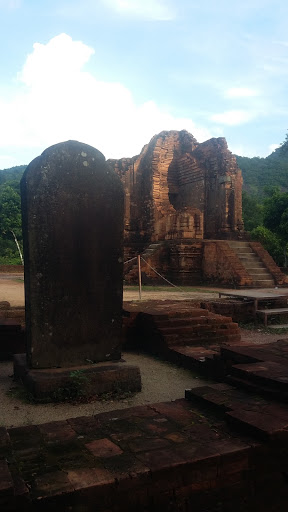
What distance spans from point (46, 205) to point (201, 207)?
15.5 m

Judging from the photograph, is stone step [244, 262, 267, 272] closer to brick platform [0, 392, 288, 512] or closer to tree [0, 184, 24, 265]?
brick platform [0, 392, 288, 512]

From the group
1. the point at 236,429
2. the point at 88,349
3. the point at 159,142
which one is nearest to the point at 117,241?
the point at 88,349

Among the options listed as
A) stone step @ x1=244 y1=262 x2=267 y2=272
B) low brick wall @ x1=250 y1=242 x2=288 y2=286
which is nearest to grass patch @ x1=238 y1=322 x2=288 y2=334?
low brick wall @ x1=250 y1=242 x2=288 y2=286

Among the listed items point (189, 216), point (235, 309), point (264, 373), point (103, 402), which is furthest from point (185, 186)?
point (264, 373)

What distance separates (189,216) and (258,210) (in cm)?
1951

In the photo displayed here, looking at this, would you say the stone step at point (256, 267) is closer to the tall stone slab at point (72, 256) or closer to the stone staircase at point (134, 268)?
the stone staircase at point (134, 268)

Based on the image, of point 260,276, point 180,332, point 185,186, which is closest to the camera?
point 180,332

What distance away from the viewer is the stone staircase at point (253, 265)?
40.8ft

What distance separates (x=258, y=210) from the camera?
32156 millimetres

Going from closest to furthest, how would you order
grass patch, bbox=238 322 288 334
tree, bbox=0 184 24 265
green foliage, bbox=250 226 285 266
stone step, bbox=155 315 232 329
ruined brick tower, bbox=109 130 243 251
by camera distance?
1. stone step, bbox=155 315 232 329
2. grass patch, bbox=238 322 288 334
3. ruined brick tower, bbox=109 130 243 251
4. green foliage, bbox=250 226 285 266
5. tree, bbox=0 184 24 265

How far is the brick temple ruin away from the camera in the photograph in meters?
13.2

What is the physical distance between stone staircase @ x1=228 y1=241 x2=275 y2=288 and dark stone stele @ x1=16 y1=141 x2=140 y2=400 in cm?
907

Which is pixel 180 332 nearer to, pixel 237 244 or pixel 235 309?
pixel 235 309

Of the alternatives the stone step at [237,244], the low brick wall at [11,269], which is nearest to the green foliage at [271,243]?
the stone step at [237,244]
